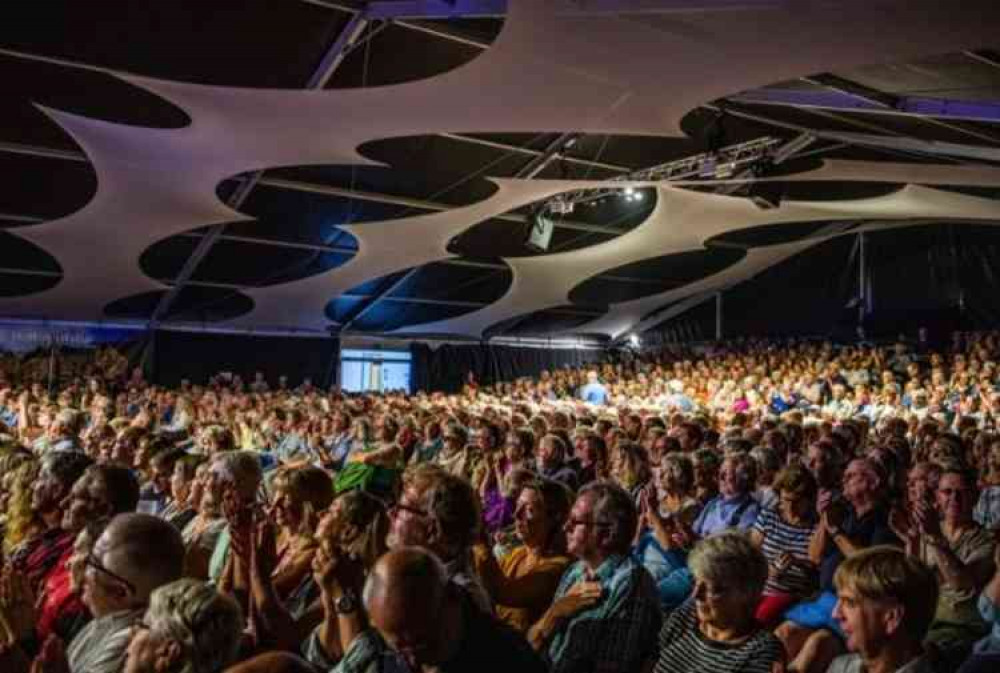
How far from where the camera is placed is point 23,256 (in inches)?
494

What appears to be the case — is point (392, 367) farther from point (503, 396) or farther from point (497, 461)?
point (497, 461)

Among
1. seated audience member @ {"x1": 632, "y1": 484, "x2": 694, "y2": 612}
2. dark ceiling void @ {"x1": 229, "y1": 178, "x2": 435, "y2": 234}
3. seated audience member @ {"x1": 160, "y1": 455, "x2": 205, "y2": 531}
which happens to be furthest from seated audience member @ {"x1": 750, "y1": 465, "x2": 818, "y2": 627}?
dark ceiling void @ {"x1": 229, "y1": 178, "x2": 435, "y2": 234}

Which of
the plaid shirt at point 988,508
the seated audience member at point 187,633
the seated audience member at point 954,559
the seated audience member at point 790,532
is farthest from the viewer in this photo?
the plaid shirt at point 988,508

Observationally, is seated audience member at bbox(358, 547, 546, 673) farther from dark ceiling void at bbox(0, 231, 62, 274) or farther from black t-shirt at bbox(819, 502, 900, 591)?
dark ceiling void at bbox(0, 231, 62, 274)

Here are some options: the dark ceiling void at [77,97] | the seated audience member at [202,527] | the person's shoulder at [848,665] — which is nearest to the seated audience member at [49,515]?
the seated audience member at [202,527]

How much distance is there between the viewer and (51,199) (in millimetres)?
10258

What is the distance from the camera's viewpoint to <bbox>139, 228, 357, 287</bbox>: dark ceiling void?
1266cm

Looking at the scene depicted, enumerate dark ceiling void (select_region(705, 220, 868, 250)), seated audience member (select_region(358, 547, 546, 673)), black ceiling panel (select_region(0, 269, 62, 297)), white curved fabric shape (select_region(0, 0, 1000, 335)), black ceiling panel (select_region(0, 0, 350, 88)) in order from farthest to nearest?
1. dark ceiling void (select_region(705, 220, 868, 250))
2. black ceiling panel (select_region(0, 269, 62, 297))
3. black ceiling panel (select_region(0, 0, 350, 88))
4. white curved fabric shape (select_region(0, 0, 1000, 335))
5. seated audience member (select_region(358, 547, 546, 673))

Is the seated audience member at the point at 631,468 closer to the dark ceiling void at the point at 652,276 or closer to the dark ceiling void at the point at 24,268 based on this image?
the dark ceiling void at the point at 24,268

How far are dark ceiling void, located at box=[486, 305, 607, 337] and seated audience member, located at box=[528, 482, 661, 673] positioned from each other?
16304mm

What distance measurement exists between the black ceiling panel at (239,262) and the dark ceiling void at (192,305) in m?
0.72

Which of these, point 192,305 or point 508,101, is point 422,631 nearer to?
point 508,101

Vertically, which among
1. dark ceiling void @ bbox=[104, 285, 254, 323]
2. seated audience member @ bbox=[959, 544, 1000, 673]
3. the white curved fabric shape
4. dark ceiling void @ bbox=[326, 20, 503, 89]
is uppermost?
dark ceiling void @ bbox=[326, 20, 503, 89]

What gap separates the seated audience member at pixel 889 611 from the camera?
185cm
